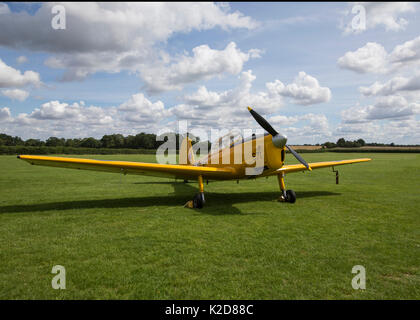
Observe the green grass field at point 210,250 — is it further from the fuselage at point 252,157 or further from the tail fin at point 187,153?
the tail fin at point 187,153

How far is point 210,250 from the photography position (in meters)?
4.42

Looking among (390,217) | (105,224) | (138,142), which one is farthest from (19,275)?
(138,142)

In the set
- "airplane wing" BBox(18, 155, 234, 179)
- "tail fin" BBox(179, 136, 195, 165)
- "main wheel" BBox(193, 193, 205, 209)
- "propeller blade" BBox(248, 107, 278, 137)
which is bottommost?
"main wheel" BBox(193, 193, 205, 209)

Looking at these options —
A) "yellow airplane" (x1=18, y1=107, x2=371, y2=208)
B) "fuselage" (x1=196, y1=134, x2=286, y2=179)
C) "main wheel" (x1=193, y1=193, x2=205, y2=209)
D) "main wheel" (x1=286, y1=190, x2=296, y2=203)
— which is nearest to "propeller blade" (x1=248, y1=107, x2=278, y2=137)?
"yellow airplane" (x1=18, y1=107, x2=371, y2=208)

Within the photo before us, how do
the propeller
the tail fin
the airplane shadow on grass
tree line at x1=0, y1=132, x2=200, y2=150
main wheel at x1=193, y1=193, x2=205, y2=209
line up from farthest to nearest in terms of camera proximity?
tree line at x1=0, y1=132, x2=200, y2=150, the tail fin, main wheel at x1=193, y1=193, x2=205, y2=209, the airplane shadow on grass, the propeller

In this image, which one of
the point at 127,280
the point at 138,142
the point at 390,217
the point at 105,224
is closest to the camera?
the point at 127,280

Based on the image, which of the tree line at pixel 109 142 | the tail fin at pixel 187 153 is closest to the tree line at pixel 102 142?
the tree line at pixel 109 142

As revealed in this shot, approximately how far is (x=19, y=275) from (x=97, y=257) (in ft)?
3.46

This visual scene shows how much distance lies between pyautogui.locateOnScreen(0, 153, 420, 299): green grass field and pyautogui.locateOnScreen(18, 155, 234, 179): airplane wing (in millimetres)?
1228

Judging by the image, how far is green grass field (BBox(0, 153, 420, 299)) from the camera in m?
3.20

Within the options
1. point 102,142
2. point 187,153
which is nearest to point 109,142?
point 102,142

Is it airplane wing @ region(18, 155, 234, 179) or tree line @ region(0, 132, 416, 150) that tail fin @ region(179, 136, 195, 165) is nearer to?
airplane wing @ region(18, 155, 234, 179)

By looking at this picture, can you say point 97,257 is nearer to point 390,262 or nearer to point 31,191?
point 390,262
